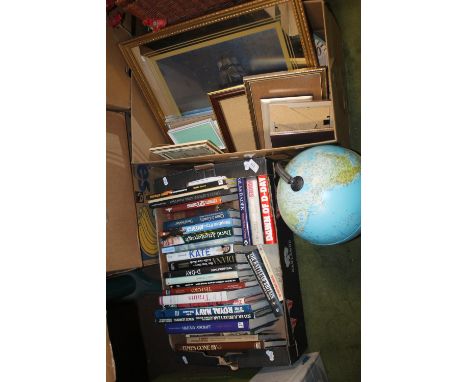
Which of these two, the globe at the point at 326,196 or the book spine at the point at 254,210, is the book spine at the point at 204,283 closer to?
the book spine at the point at 254,210

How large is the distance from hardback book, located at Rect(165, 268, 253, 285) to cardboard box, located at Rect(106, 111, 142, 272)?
7.5 inches

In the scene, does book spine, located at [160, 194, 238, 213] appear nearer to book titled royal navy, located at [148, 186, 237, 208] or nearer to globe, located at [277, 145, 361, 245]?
book titled royal navy, located at [148, 186, 237, 208]

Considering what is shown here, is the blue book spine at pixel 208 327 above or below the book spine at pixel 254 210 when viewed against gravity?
below

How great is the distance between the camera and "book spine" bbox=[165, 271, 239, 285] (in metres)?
2.04

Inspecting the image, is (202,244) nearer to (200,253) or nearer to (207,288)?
(200,253)

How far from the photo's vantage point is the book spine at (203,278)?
204 centimetres

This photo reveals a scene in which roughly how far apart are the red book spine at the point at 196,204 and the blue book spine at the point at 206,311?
1.57ft

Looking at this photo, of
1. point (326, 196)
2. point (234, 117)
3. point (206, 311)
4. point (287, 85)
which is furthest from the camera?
point (234, 117)

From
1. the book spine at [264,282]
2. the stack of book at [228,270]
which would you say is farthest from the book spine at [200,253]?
the book spine at [264,282]

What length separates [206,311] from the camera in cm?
207

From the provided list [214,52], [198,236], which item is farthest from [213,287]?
[214,52]

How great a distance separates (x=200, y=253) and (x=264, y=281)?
33cm
